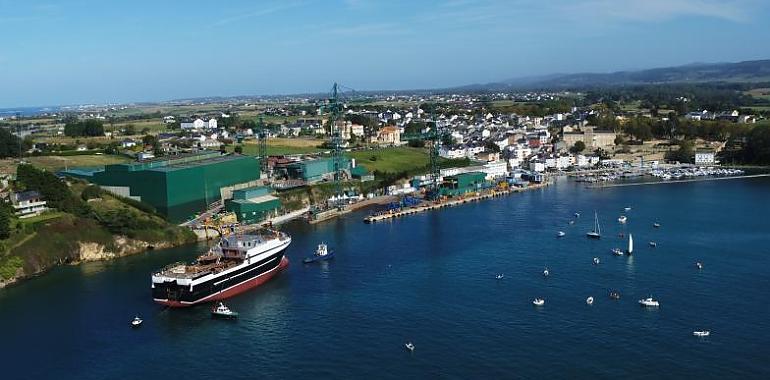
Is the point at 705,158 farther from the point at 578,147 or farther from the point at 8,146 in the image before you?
the point at 8,146

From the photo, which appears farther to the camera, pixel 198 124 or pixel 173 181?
pixel 198 124

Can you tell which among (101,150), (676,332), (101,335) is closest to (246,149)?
(101,150)

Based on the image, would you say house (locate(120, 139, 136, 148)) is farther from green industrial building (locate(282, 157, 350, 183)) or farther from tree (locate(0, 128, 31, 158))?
green industrial building (locate(282, 157, 350, 183))

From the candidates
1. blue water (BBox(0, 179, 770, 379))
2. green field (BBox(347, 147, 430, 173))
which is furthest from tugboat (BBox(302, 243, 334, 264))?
green field (BBox(347, 147, 430, 173))

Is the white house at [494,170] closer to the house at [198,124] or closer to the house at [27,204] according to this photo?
the house at [27,204]

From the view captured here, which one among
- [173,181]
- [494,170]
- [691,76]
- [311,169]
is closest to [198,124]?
[311,169]

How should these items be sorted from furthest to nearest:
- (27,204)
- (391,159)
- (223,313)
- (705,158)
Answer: (705,158), (391,159), (27,204), (223,313)

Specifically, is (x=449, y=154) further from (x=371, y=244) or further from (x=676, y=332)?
(x=676, y=332)

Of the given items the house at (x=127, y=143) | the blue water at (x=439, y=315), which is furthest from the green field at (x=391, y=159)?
the blue water at (x=439, y=315)
